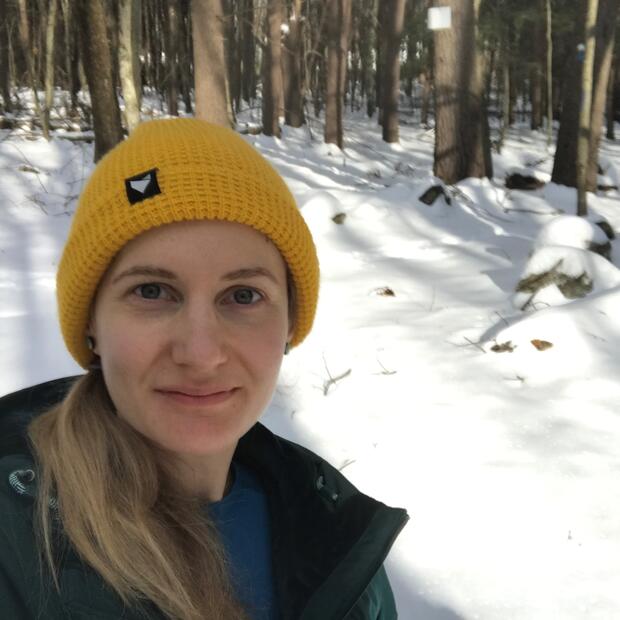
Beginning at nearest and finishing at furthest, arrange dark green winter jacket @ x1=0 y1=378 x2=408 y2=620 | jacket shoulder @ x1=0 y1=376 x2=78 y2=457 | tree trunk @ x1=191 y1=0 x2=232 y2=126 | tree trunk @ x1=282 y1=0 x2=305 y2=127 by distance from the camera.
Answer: dark green winter jacket @ x1=0 y1=378 x2=408 y2=620 < jacket shoulder @ x1=0 y1=376 x2=78 y2=457 < tree trunk @ x1=191 y1=0 x2=232 y2=126 < tree trunk @ x1=282 y1=0 x2=305 y2=127

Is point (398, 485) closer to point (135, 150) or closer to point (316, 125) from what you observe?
point (135, 150)

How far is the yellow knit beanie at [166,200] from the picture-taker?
1.18m

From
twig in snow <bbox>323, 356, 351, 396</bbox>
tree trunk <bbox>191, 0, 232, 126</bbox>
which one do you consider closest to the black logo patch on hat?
twig in snow <bbox>323, 356, 351, 396</bbox>

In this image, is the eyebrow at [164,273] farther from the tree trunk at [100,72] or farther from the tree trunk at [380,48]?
the tree trunk at [380,48]

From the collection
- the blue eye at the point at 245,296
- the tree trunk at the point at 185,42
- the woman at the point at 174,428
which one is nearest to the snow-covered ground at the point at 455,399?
the woman at the point at 174,428

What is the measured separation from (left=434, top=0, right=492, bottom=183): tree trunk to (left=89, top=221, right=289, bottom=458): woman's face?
33.1 ft

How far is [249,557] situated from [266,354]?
38 centimetres

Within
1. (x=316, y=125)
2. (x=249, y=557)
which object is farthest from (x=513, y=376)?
(x=316, y=125)

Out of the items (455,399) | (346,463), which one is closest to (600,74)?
(455,399)

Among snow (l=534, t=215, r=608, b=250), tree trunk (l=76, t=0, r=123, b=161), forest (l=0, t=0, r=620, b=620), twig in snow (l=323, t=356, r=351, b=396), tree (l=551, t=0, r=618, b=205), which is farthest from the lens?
tree (l=551, t=0, r=618, b=205)

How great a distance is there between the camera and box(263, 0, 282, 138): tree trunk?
16969mm

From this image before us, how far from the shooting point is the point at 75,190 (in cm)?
891

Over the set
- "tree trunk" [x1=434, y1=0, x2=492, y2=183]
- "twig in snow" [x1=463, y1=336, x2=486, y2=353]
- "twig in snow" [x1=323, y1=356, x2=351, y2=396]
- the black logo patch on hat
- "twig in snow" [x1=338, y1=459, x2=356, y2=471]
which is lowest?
"twig in snow" [x1=463, y1=336, x2=486, y2=353]

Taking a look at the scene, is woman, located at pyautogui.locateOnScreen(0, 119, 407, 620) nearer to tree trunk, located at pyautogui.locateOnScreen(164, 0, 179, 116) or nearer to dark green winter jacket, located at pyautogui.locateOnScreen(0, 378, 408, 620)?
dark green winter jacket, located at pyautogui.locateOnScreen(0, 378, 408, 620)
